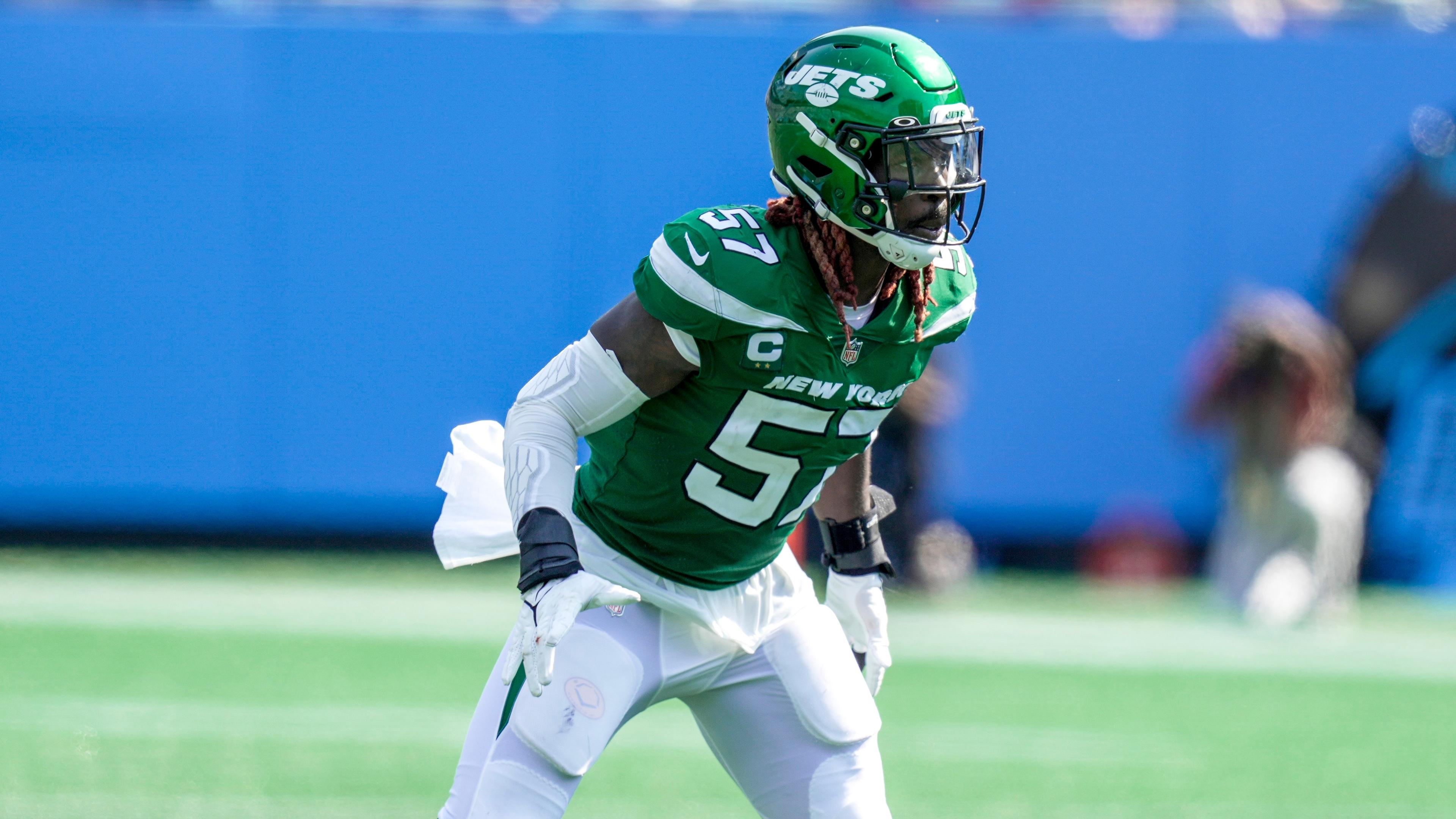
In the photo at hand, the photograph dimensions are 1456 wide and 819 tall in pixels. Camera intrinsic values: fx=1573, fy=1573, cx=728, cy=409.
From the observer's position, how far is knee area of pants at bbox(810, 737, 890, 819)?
8.69 ft

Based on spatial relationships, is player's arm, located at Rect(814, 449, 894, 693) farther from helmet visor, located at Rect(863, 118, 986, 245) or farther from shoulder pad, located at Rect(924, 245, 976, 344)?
helmet visor, located at Rect(863, 118, 986, 245)

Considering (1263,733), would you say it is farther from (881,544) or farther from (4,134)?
(4,134)

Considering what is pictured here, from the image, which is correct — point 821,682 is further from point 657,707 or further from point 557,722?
point 657,707

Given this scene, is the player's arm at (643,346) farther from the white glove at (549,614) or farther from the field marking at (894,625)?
the field marking at (894,625)

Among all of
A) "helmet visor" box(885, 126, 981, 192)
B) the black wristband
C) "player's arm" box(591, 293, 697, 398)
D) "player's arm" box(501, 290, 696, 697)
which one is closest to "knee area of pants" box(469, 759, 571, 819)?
"player's arm" box(501, 290, 696, 697)

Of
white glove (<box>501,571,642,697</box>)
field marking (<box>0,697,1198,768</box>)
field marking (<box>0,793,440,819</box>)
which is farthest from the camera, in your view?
field marking (<box>0,697,1198,768</box>)

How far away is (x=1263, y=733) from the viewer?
5730 millimetres

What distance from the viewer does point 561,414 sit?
8.16 ft

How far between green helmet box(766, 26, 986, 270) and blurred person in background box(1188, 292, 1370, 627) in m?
5.55

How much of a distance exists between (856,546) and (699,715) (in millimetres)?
454

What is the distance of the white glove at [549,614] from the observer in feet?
7.23

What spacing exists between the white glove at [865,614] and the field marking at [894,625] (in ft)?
12.8

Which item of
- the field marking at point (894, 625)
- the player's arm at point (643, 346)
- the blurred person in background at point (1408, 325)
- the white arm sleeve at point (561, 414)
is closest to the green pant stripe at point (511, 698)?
the white arm sleeve at point (561, 414)

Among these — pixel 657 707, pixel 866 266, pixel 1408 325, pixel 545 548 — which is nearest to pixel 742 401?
pixel 866 266
